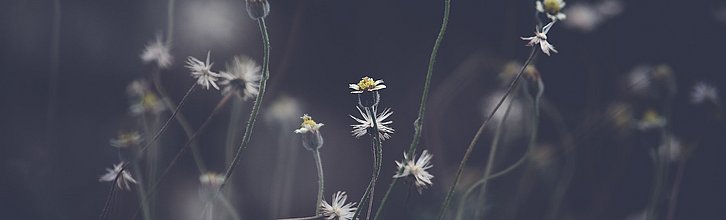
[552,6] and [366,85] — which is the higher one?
[552,6]

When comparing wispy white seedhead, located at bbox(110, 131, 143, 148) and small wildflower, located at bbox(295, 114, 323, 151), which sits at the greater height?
wispy white seedhead, located at bbox(110, 131, 143, 148)

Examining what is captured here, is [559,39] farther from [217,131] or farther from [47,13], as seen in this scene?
[47,13]

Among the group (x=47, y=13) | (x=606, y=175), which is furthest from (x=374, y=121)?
(x=606, y=175)

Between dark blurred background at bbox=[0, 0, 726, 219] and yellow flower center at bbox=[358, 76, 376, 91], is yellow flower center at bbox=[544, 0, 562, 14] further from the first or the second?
dark blurred background at bbox=[0, 0, 726, 219]

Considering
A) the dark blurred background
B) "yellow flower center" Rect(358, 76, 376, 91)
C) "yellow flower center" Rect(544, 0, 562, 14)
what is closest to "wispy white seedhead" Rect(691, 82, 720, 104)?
the dark blurred background

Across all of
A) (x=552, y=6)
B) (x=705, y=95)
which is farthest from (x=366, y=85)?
(x=705, y=95)

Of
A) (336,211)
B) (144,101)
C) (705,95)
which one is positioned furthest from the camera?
(705,95)

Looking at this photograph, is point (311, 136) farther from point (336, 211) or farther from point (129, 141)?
point (129, 141)
